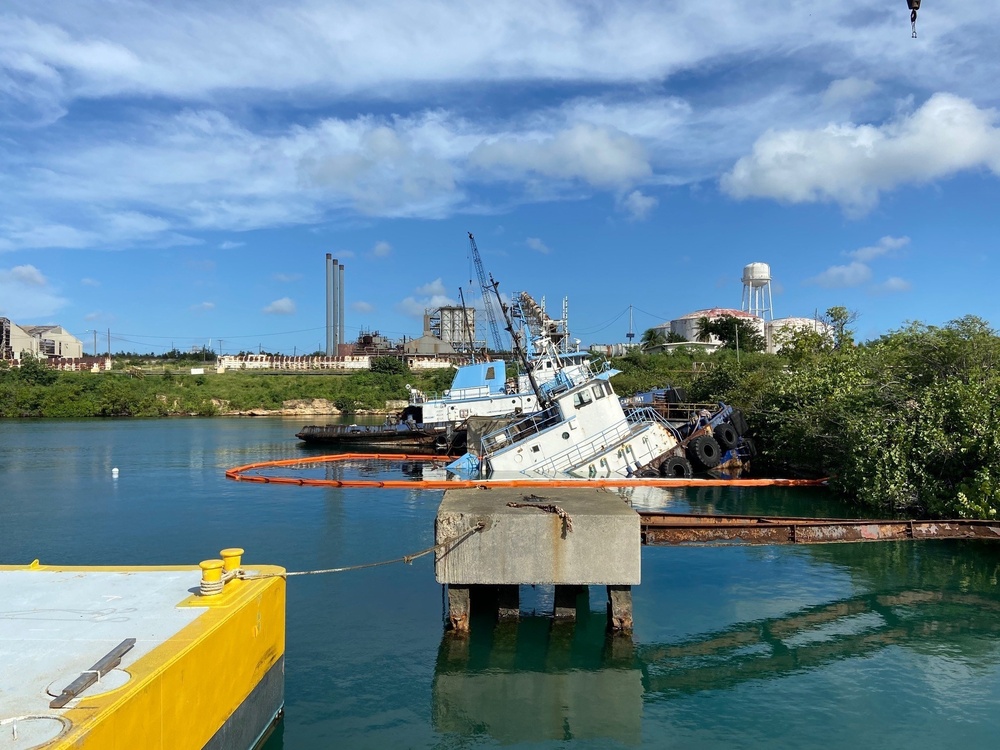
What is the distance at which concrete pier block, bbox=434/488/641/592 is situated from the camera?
34.0ft

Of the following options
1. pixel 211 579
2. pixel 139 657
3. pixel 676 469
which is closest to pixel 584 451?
pixel 676 469

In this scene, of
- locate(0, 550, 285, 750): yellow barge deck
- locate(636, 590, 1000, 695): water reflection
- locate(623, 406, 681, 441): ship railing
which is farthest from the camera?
locate(623, 406, 681, 441): ship railing

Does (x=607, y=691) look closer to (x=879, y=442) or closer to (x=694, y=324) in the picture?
(x=879, y=442)

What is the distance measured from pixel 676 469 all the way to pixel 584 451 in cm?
421

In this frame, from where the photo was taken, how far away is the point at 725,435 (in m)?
33.7

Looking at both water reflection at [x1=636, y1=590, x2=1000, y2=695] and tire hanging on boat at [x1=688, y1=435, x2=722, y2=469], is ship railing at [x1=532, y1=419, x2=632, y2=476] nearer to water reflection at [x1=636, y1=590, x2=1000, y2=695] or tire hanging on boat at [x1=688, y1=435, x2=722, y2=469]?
tire hanging on boat at [x1=688, y1=435, x2=722, y2=469]

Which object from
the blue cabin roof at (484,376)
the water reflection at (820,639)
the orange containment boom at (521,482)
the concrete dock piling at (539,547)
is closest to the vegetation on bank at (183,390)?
the blue cabin roof at (484,376)

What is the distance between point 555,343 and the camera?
34.7m

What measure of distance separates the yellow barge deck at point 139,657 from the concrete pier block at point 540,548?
2.91m

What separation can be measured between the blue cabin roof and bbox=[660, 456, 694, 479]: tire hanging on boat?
15.3m

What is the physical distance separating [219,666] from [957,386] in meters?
20.8

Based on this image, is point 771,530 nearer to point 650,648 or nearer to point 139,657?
point 650,648

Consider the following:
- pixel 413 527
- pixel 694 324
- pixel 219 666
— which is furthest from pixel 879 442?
pixel 694 324

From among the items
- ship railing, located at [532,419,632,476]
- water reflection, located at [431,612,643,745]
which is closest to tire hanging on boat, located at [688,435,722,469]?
ship railing, located at [532,419,632,476]
